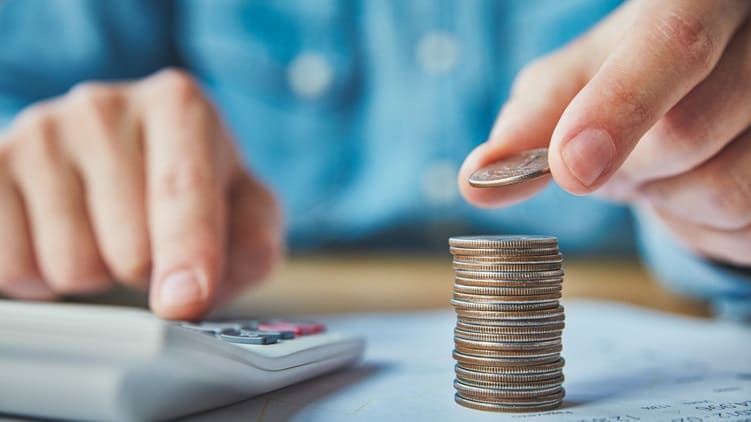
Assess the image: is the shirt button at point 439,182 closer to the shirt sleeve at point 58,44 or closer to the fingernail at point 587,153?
the shirt sleeve at point 58,44

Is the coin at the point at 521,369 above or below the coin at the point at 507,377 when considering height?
above

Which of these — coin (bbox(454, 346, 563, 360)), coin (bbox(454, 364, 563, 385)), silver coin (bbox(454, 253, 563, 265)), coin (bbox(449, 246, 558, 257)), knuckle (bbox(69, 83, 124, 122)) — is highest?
knuckle (bbox(69, 83, 124, 122))

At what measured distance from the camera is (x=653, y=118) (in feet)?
1.62

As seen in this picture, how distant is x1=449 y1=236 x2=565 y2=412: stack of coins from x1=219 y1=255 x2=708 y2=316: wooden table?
748 millimetres

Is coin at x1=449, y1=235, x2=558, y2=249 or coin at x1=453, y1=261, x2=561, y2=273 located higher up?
coin at x1=449, y1=235, x2=558, y2=249

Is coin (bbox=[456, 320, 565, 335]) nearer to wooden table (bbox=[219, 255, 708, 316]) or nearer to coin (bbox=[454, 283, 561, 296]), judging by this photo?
coin (bbox=[454, 283, 561, 296])

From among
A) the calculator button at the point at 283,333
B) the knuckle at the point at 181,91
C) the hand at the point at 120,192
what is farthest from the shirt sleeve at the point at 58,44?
the calculator button at the point at 283,333

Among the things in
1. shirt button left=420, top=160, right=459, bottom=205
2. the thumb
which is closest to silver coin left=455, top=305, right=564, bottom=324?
the thumb

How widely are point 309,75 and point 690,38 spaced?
3.47ft

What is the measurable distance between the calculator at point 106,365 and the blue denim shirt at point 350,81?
3.42 feet

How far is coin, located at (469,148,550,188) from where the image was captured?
1.58 feet

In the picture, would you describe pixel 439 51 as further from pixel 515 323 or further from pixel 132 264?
pixel 515 323

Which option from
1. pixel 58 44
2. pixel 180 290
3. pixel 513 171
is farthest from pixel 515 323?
pixel 58 44

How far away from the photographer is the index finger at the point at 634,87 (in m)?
0.47
